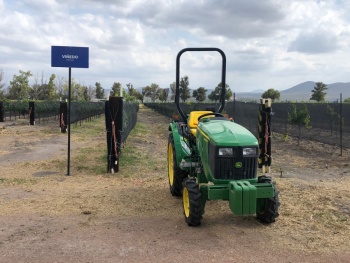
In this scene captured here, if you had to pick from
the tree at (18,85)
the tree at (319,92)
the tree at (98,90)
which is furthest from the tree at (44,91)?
the tree at (319,92)

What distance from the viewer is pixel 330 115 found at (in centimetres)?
1602

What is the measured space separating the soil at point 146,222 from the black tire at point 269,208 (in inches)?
4.0

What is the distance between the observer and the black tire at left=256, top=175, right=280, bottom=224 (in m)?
4.79

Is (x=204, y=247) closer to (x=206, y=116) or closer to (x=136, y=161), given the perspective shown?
(x=206, y=116)

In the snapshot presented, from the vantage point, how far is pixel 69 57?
8414 millimetres

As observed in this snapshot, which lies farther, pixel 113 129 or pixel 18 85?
pixel 18 85

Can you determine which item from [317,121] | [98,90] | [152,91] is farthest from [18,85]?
[317,121]

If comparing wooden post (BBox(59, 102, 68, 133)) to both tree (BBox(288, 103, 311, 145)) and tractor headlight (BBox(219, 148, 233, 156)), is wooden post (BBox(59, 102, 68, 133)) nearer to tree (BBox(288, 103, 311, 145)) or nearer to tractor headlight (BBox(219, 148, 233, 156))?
tree (BBox(288, 103, 311, 145))

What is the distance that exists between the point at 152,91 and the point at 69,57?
11400 centimetres

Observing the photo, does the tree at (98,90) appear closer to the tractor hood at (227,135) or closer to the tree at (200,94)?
the tree at (200,94)

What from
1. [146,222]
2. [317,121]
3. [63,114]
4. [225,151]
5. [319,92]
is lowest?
[146,222]

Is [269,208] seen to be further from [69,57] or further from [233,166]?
[69,57]

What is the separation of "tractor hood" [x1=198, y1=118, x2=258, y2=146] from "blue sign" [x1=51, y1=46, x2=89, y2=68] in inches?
174

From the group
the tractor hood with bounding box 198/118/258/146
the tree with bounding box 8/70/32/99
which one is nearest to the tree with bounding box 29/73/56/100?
the tree with bounding box 8/70/32/99
